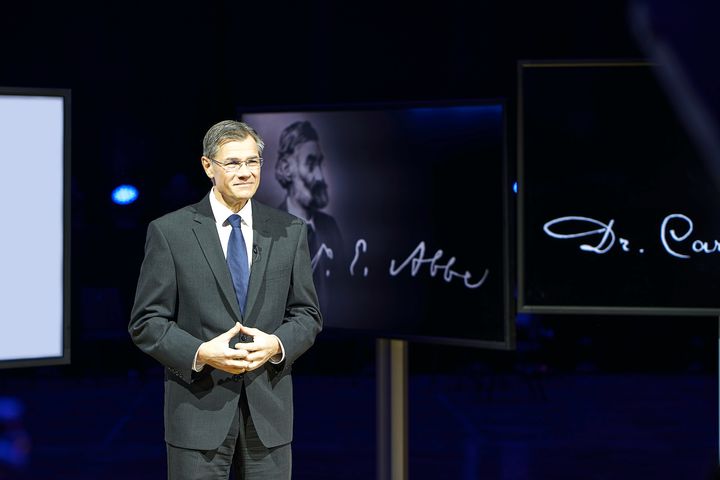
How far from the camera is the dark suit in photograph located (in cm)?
206

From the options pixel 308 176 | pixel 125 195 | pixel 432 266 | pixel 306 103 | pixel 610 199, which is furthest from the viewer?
pixel 125 195

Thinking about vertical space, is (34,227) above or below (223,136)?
below

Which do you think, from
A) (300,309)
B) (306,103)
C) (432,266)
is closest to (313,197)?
(432,266)

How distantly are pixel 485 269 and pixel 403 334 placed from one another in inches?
14.3

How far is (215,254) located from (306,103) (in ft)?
16.0

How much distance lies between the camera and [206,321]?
2.10 m

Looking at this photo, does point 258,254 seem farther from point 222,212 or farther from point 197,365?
point 197,365

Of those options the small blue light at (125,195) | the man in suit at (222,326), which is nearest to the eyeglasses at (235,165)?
the man in suit at (222,326)

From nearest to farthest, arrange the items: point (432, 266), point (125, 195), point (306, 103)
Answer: point (432, 266) < point (306, 103) < point (125, 195)

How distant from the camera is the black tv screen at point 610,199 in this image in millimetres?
3037

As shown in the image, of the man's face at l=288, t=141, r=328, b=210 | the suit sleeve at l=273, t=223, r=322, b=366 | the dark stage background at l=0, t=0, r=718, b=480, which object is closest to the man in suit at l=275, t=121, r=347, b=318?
the man's face at l=288, t=141, r=328, b=210

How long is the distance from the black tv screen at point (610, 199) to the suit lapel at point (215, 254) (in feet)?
4.13

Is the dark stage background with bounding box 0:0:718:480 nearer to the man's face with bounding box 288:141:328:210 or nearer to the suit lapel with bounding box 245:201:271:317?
the man's face with bounding box 288:141:328:210

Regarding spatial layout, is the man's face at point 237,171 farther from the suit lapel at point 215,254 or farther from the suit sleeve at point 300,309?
the suit sleeve at point 300,309
